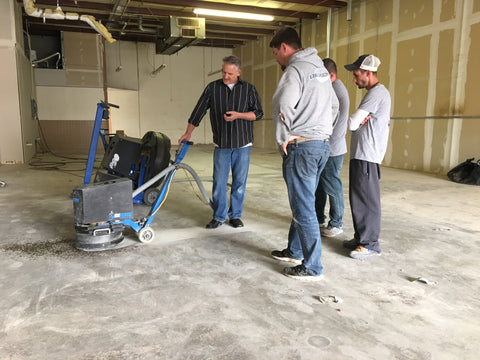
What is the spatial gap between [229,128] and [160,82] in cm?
1041

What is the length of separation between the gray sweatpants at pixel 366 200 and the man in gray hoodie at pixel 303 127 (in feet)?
1.54

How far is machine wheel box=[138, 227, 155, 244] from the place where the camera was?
2760 millimetres

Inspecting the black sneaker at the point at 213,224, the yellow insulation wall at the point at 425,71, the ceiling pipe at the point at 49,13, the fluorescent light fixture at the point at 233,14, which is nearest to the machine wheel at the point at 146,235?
the black sneaker at the point at 213,224

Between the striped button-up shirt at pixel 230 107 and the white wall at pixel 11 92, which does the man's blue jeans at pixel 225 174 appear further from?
the white wall at pixel 11 92

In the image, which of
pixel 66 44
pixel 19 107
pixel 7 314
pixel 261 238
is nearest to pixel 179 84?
pixel 66 44

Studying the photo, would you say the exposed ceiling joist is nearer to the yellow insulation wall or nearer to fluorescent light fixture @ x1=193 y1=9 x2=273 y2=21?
fluorescent light fixture @ x1=193 y1=9 x2=273 y2=21

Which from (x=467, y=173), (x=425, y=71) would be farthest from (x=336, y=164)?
(x=425, y=71)

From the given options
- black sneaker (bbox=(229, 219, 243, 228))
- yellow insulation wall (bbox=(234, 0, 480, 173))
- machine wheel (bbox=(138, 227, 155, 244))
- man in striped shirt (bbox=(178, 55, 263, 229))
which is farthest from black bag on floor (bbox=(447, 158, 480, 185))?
machine wheel (bbox=(138, 227, 155, 244))

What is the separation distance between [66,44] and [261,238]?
33.0 ft

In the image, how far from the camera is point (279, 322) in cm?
170

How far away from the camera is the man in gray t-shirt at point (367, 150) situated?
239 centimetres

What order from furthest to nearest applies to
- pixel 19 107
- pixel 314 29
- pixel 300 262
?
pixel 314 29 < pixel 19 107 < pixel 300 262

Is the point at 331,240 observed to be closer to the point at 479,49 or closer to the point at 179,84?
the point at 479,49

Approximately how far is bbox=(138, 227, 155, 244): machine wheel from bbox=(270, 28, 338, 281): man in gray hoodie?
1.19 m
